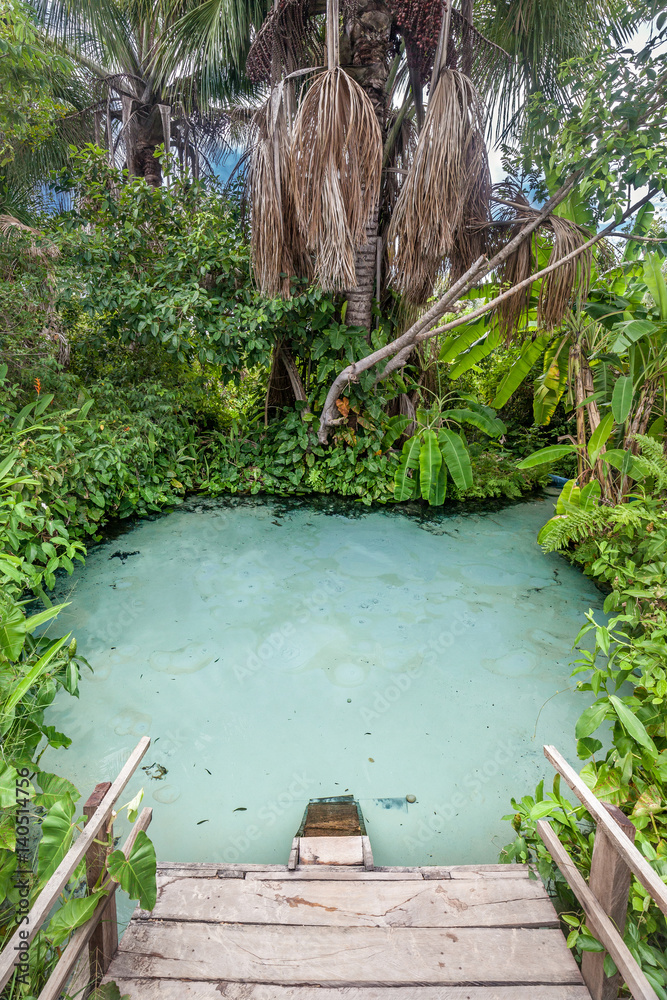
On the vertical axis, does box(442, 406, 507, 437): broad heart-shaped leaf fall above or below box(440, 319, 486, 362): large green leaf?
below

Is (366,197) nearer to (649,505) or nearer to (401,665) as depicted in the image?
(649,505)

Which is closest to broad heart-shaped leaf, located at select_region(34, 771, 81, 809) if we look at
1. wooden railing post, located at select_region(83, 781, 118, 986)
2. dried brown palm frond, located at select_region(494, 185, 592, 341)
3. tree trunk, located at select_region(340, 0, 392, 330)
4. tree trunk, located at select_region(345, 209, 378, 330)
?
wooden railing post, located at select_region(83, 781, 118, 986)

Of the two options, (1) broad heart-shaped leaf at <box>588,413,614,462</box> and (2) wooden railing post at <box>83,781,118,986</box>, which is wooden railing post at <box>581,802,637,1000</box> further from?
(1) broad heart-shaped leaf at <box>588,413,614,462</box>

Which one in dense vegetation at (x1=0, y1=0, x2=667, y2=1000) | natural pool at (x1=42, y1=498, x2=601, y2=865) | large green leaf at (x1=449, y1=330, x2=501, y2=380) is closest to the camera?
natural pool at (x1=42, y1=498, x2=601, y2=865)

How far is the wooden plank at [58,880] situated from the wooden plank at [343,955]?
0.40 meters

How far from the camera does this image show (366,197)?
11.9 feet

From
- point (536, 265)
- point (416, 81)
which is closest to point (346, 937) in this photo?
point (536, 265)

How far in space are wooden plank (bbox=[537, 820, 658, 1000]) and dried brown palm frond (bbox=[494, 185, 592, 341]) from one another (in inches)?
143

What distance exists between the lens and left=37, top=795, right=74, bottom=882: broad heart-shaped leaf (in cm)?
109

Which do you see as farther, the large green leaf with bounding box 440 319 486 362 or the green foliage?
the large green leaf with bounding box 440 319 486 362

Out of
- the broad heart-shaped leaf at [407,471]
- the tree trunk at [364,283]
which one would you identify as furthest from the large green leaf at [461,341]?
the broad heart-shaped leaf at [407,471]

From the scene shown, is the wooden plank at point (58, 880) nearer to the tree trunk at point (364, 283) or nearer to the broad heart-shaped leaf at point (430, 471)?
the broad heart-shaped leaf at point (430, 471)

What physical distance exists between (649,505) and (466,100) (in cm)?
319

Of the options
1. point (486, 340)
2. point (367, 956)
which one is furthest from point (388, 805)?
point (486, 340)
